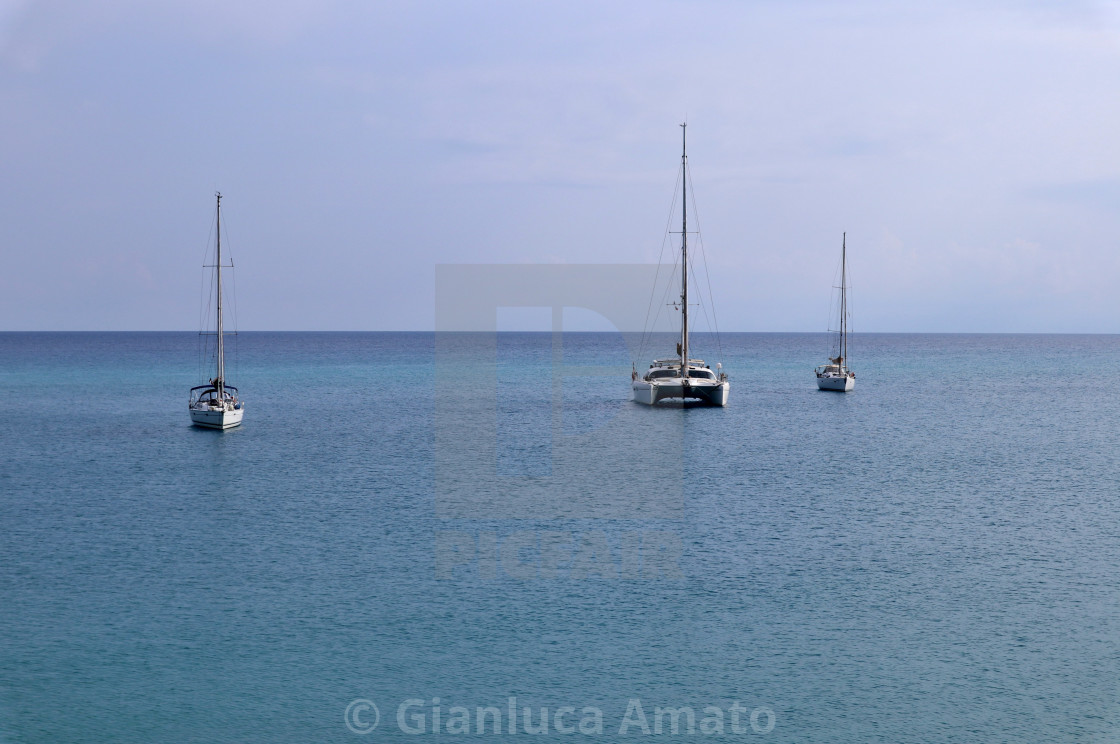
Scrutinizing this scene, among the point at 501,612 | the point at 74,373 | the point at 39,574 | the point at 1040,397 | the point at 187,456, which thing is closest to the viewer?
the point at 501,612

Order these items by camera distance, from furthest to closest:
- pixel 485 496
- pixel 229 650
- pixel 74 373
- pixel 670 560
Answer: pixel 74 373
pixel 485 496
pixel 670 560
pixel 229 650

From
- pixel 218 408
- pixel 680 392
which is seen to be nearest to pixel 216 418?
pixel 218 408

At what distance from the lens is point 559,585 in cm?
2984

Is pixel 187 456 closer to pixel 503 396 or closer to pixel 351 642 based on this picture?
pixel 351 642

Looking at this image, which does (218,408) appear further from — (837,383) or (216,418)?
(837,383)

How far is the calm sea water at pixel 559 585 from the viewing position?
21.7 meters

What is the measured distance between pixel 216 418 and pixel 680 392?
34267 mm

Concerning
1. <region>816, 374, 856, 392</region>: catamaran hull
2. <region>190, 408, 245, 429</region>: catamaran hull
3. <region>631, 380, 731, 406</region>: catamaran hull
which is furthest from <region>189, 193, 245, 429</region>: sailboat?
<region>816, 374, 856, 392</region>: catamaran hull

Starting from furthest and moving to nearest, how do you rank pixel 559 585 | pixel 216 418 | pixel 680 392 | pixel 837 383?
1. pixel 837 383
2. pixel 680 392
3. pixel 216 418
4. pixel 559 585

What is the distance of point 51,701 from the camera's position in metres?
21.8

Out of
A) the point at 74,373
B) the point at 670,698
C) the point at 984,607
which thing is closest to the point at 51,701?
the point at 670,698

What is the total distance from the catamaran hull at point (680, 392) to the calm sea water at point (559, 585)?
49.8 feet

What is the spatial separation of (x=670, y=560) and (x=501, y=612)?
7399 millimetres

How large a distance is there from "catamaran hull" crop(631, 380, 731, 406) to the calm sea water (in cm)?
1519
